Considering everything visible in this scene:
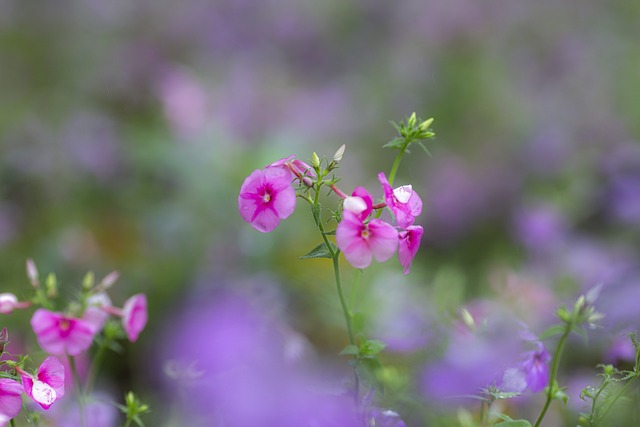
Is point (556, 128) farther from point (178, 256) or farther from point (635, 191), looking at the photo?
point (178, 256)

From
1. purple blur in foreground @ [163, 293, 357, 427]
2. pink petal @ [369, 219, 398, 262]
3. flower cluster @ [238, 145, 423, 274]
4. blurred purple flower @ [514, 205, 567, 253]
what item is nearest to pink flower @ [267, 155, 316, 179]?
flower cluster @ [238, 145, 423, 274]

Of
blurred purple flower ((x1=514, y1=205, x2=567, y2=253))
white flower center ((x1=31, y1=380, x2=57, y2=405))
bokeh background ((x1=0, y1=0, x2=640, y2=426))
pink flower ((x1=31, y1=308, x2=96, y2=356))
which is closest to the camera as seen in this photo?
white flower center ((x1=31, y1=380, x2=57, y2=405))

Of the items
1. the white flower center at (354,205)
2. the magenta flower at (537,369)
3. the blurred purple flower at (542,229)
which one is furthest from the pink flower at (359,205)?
the blurred purple flower at (542,229)

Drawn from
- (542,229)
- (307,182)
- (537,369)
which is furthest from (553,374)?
(542,229)

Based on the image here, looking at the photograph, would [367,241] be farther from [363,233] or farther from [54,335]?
[54,335]

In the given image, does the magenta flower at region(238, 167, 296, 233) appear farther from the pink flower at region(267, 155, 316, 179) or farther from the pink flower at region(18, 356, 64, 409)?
the pink flower at region(18, 356, 64, 409)
